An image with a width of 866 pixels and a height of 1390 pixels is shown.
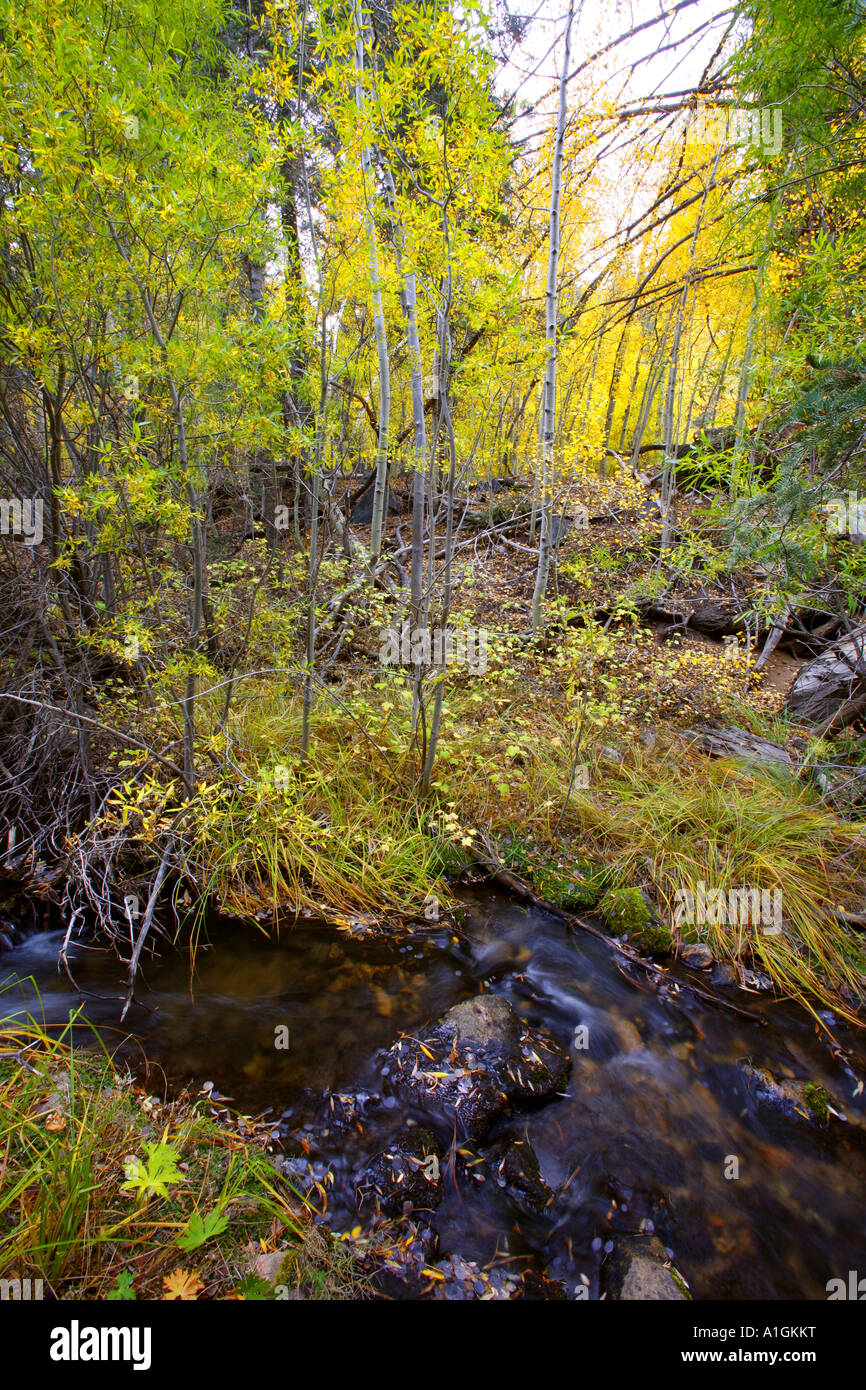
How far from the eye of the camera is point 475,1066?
2559 mm

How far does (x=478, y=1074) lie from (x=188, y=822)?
7.58 feet

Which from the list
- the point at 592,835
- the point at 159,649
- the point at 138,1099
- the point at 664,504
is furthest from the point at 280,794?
the point at 664,504

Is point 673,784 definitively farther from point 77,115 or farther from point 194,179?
point 77,115

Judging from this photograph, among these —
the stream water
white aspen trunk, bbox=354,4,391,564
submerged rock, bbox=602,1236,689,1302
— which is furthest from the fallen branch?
white aspen trunk, bbox=354,4,391,564

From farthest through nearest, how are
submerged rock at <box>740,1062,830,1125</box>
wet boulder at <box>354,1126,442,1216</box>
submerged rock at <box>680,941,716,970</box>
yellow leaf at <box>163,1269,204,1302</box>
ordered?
1. submerged rock at <box>680,941,716,970</box>
2. submerged rock at <box>740,1062,830,1125</box>
3. wet boulder at <box>354,1126,442,1216</box>
4. yellow leaf at <box>163,1269,204,1302</box>

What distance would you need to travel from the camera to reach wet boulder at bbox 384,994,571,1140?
2426mm

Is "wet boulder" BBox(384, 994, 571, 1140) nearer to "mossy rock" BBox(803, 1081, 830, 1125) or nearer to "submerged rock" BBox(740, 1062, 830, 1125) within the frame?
"submerged rock" BBox(740, 1062, 830, 1125)

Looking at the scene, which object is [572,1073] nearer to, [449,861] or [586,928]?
[586,928]

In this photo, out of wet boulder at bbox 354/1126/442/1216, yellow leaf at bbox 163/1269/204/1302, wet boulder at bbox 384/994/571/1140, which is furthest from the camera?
wet boulder at bbox 384/994/571/1140

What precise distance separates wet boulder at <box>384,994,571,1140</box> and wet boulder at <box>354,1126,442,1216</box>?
15 cm

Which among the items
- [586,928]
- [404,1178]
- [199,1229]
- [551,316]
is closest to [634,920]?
[586,928]

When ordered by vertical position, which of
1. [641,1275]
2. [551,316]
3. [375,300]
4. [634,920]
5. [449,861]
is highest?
[551,316]

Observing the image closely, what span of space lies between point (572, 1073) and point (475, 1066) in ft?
1.78
